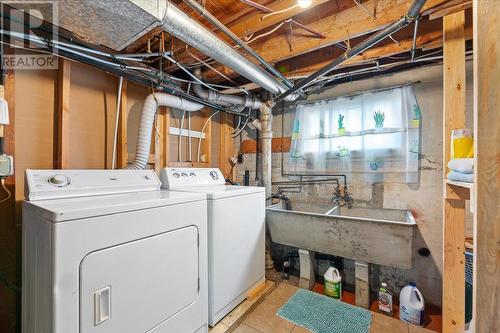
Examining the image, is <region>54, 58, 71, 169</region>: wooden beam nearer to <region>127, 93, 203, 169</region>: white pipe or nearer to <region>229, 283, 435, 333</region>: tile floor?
<region>127, 93, 203, 169</region>: white pipe

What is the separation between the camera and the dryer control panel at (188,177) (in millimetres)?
1924

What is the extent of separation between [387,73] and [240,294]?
2.63 metres

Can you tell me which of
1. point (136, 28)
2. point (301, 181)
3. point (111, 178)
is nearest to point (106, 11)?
point (136, 28)

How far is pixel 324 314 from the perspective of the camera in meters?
1.87

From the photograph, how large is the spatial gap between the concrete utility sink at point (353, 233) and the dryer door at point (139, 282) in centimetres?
107

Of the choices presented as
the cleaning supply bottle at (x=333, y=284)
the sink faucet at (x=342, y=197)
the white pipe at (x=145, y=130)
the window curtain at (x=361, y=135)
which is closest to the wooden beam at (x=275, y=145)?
the window curtain at (x=361, y=135)

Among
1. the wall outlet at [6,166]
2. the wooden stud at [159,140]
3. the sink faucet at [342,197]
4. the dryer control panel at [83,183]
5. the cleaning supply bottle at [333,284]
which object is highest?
the wooden stud at [159,140]

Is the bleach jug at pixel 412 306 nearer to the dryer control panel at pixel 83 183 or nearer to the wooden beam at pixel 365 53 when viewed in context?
the wooden beam at pixel 365 53

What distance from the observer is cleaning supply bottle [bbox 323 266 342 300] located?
7.07ft

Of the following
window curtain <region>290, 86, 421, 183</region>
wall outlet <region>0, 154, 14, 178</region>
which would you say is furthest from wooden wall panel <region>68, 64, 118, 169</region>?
window curtain <region>290, 86, 421, 183</region>

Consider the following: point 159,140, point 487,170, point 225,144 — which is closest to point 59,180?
point 159,140

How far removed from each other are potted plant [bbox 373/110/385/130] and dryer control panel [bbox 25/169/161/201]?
221 cm

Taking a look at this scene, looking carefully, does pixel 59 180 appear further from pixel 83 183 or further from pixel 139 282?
pixel 139 282

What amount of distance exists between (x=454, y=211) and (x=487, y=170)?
952mm
